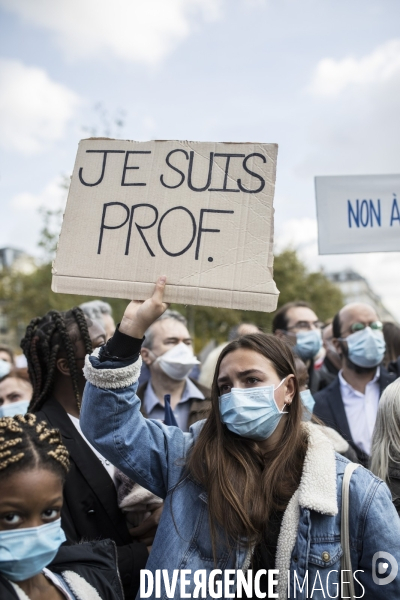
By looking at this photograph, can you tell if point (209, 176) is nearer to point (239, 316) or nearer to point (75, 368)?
point (75, 368)

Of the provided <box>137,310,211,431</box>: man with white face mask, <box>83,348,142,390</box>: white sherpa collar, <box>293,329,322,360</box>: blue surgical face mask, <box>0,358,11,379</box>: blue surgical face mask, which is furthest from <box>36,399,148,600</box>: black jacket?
<box>293,329,322,360</box>: blue surgical face mask

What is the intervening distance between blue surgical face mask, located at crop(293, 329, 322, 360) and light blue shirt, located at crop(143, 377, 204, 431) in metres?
1.21

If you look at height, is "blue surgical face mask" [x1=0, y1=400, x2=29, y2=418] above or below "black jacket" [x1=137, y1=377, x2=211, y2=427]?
below

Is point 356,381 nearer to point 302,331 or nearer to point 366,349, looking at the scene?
point 366,349

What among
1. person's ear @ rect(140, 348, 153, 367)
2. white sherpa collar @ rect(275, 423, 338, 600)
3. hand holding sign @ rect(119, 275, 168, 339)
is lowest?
white sherpa collar @ rect(275, 423, 338, 600)

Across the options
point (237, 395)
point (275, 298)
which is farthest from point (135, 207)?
point (237, 395)

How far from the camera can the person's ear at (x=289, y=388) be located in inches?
103

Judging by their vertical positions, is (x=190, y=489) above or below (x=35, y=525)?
above

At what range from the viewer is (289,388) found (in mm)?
2633

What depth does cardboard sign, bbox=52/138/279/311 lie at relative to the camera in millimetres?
2354

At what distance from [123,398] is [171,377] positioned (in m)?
2.32

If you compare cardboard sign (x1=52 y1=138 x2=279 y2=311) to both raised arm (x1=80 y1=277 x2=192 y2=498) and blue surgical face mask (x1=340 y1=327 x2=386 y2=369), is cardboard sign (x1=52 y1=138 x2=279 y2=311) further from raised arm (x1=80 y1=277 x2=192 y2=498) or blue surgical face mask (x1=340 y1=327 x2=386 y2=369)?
blue surgical face mask (x1=340 y1=327 x2=386 y2=369)

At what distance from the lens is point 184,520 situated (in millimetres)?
2281

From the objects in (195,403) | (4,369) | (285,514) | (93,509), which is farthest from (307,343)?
(285,514)
